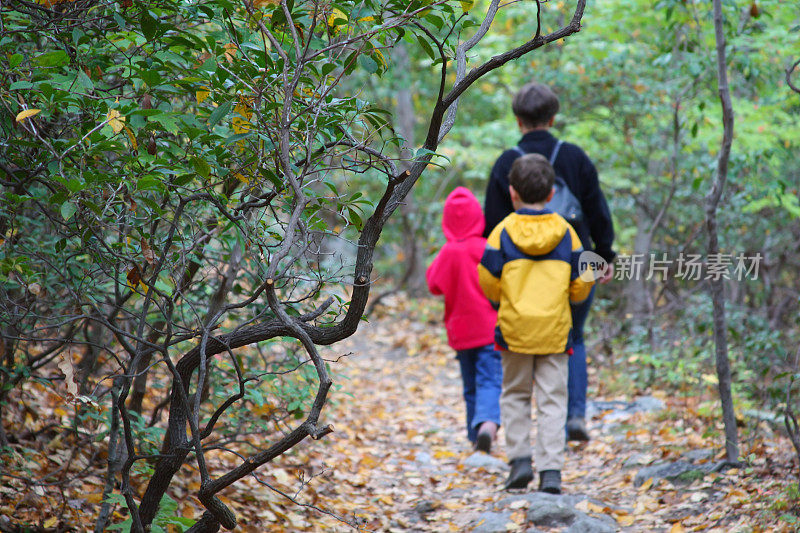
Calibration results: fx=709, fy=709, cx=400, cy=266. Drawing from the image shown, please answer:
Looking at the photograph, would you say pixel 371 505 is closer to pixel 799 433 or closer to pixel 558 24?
pixel 799 433

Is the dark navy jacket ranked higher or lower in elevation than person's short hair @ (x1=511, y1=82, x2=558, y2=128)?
lower

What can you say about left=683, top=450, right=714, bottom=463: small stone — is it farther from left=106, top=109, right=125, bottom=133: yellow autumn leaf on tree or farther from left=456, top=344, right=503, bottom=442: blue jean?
left=106, top=109, right=125, bottom=133: yellow autumn leaf on tree

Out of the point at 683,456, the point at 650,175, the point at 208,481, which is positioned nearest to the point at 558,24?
the point at 650,175

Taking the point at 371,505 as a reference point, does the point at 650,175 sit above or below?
above

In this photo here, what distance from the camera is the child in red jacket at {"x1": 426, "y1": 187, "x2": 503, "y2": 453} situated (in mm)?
5164

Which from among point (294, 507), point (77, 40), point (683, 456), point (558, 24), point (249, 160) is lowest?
point (294, 507)

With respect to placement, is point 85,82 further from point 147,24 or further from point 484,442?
point 484,442

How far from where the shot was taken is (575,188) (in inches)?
191

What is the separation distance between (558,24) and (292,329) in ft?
27.4

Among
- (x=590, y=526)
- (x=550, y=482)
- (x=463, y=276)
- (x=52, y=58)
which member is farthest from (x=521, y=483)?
(x=52, y=58)

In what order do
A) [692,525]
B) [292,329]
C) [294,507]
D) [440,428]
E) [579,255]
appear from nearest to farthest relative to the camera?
[292,329], [692,525], [294,507], [579,255], [440,428]

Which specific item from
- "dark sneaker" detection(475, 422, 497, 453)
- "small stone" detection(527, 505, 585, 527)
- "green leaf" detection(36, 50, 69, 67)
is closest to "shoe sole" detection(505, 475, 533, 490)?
"small stone" detection(527, 505, 585, 527)

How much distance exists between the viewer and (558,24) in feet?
30.9

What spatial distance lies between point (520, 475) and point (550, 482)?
0.21 m
